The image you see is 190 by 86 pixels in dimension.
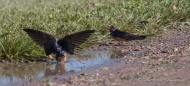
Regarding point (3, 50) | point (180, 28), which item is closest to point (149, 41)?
point (180, 28)

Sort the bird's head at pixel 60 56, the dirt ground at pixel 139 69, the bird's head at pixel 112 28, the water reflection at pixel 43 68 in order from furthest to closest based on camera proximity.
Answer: the bird's head at pixel 112 28
the bird's head at pixel 60 56
the water reflection at pixel 43 68
the dirt ground at pixel 139 69

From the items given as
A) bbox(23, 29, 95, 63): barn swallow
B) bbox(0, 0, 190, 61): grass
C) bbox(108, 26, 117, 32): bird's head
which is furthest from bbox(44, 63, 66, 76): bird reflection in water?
bbox(108, 26, 117, 32): bird's head

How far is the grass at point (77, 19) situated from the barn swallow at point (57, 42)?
0.23 meters

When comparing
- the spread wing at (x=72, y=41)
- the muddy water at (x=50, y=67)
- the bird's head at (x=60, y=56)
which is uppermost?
the spread wing at (x=72, y=41)

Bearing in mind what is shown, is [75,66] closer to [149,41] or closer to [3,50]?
[3,50]

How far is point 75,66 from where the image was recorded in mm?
6645

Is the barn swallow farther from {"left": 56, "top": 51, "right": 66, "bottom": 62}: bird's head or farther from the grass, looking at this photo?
the grass

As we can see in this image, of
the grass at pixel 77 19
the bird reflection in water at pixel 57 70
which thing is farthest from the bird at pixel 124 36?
the bird reflection in water at pixel 57 70

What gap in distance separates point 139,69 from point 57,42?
143 centimetres

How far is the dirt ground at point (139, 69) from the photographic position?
535 centimetres

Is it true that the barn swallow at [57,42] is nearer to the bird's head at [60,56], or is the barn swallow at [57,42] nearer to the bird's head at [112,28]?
the bird's head at [60,56]

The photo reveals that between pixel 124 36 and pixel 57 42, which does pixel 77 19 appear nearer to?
pixel 124 36

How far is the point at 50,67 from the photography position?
6.64 metres

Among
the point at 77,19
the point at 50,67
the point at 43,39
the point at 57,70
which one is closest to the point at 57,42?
the point at 43,39
